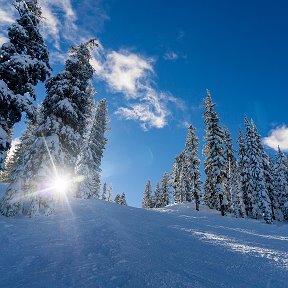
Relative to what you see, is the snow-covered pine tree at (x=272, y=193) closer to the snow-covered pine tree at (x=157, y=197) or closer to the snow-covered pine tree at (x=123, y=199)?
the snow-covered pine tree at (x=157, y=197)

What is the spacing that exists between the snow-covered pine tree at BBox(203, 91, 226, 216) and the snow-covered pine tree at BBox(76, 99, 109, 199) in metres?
17.2

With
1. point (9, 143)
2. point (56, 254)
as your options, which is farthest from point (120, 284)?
point (9, 143)

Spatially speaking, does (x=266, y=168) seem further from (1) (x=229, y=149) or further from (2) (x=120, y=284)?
(2) (x=120, y=284)

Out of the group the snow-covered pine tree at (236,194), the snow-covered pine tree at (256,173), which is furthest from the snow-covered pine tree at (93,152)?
the snow-covered pine tree at (256,173)

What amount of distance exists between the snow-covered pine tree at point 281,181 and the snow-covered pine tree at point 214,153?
16899mm

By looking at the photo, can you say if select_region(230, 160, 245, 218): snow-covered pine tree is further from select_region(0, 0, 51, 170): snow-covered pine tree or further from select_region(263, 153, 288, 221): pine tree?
select_region(0, 0, 51, 170): snow-covered pine tree

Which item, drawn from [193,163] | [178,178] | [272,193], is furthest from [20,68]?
[178,178]

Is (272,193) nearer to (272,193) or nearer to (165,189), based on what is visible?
(272,193)

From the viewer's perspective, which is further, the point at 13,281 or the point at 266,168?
the point at 266,168

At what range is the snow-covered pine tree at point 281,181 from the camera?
5497 centimetres

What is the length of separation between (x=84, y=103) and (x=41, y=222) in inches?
388

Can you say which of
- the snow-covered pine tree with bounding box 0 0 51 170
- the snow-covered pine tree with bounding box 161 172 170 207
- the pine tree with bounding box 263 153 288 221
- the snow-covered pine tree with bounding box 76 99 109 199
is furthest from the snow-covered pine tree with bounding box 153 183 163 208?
the snow-covered pine tree with bounding box 0 0 51 170

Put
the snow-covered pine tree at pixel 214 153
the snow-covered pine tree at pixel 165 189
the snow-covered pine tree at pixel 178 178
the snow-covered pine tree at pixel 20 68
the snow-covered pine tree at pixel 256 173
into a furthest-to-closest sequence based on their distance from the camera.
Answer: the snow-covered pine tree at pixel 165 189 → the snow-covered pine tree at pixel 178 178 → the snow-covered pine tree at pixel 256 173 → the snow-covered pine tree at pixel 214 153 → the snow-covered pine tree at pixel 20 68

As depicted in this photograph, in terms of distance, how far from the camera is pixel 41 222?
14.6 m
